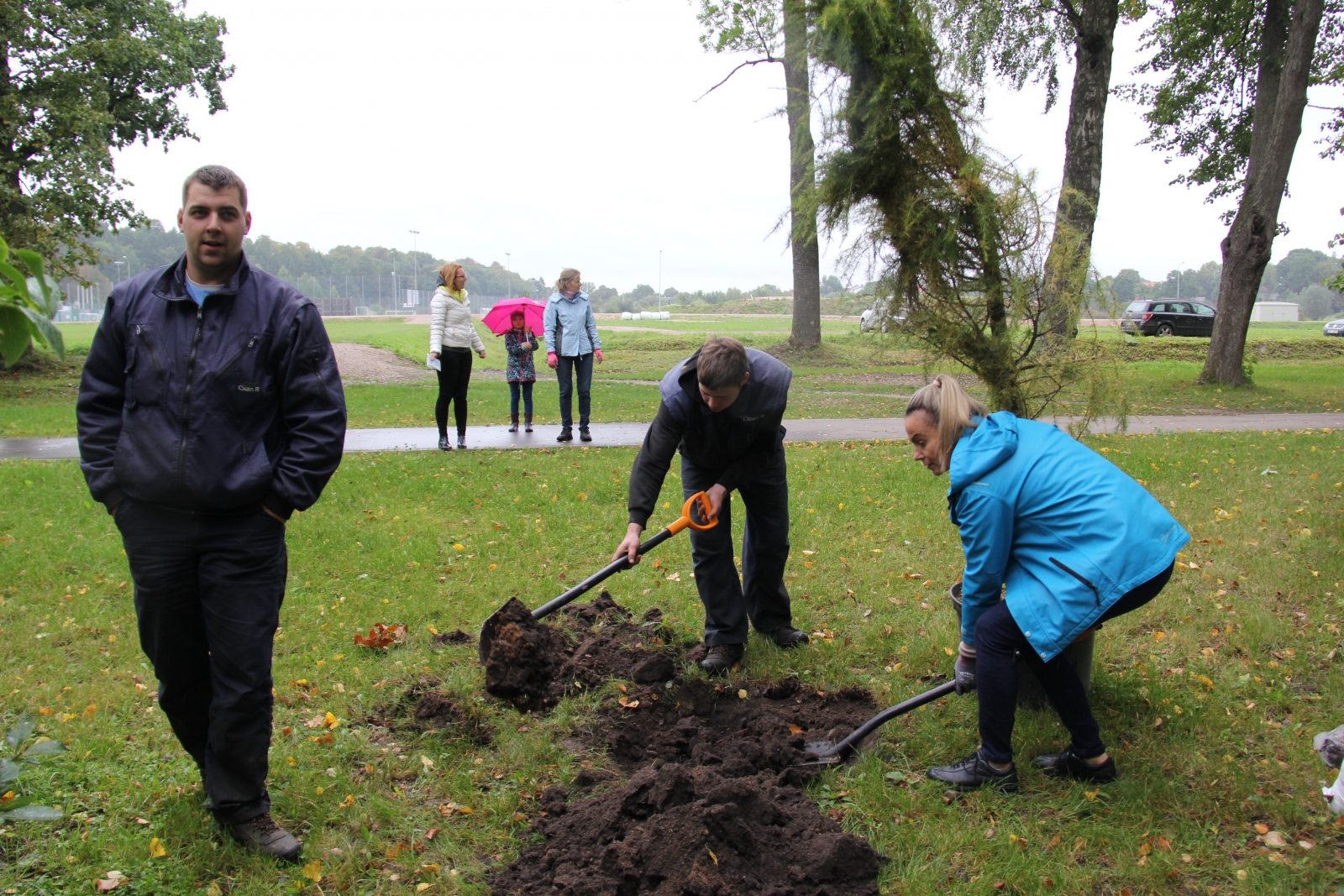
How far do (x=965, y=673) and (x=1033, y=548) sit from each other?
0.64 meters

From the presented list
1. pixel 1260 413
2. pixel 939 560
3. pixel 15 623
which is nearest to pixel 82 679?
pixel 15 623

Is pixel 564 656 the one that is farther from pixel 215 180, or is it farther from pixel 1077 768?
pixel 215 180

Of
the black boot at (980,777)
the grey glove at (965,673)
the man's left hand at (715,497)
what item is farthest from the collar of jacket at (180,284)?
the black boot at (980,777)

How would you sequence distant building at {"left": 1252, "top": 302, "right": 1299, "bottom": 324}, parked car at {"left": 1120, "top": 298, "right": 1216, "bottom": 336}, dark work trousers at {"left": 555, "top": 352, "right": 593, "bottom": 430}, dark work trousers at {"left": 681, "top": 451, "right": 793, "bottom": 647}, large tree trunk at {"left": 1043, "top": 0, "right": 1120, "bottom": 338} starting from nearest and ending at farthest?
1. dark work trousers at {"left": 681, "top": 451, "right": 793, "bottom": 647}
2. dark work trousers at {"left": 555, "top": 352, "right": 593, "bottom": 430}
3. large tree trunk at {"left": 1043, "top": 0, "right": 1120, "bottom": 338}
4. parked car at {"left": 1120, "top": 298, "right": 1216, "bottom": 336}
5. distant building at {"left": 1252, "top": 302, "right": 1299, "bottom": 324}

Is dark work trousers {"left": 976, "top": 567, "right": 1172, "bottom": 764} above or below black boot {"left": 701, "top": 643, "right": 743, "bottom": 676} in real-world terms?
above

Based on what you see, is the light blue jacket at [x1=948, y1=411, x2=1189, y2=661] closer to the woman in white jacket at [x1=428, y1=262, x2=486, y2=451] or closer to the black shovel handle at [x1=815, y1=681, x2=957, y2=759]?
the black shovel handle at [x1=815, y1=681, x2=957, y2=759]

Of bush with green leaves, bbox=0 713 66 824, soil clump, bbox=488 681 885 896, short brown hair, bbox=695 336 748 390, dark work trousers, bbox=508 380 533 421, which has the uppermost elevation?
short brown hair, bbox=695 336 748 390

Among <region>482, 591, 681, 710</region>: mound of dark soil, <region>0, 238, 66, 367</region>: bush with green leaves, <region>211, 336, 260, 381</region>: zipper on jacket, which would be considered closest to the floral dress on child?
<region>482, 591, 681, 710</region>: mound of dark soil

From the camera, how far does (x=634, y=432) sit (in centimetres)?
1170

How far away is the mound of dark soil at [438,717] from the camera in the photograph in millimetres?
3986

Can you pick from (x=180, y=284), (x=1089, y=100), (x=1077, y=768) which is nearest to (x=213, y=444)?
(x=180, y=284)

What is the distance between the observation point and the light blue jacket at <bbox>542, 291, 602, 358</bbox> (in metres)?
10.3

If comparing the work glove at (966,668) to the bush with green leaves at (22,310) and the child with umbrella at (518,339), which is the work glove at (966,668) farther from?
the child with umbrella at (518,339)

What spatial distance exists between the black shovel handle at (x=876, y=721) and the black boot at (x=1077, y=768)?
45cm
